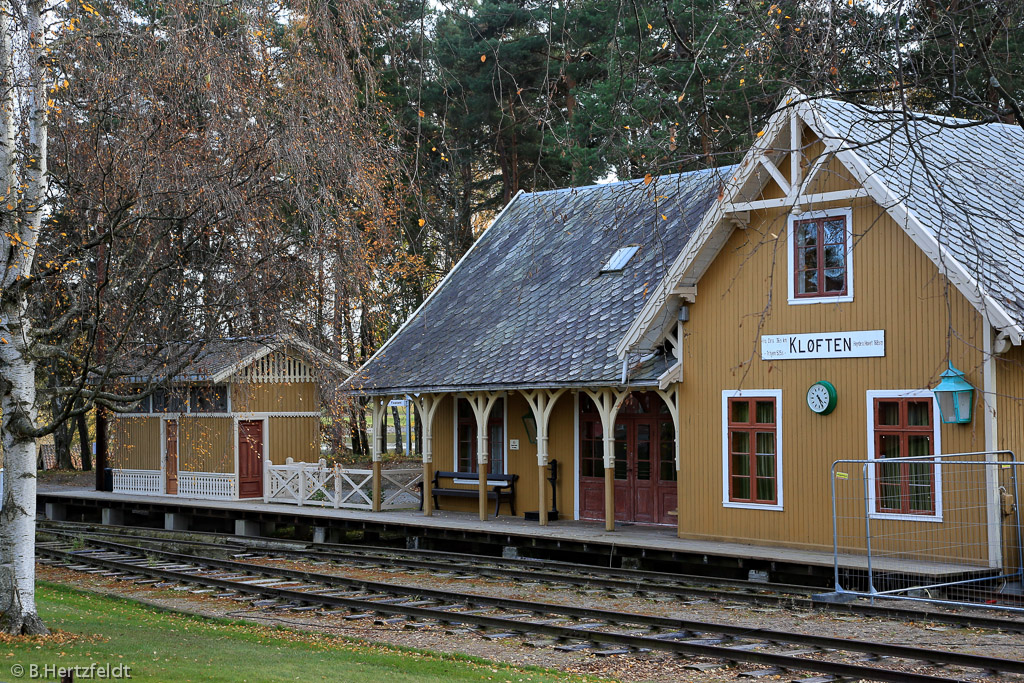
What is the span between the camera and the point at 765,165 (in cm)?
1798

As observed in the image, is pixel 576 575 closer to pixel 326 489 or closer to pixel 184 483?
pixel 326 489

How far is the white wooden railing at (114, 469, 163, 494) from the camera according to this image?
107ft

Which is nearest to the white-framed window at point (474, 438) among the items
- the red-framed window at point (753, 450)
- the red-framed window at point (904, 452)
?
the red-framed window at point (753, 450)

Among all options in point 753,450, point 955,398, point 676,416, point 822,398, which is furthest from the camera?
point 676,416

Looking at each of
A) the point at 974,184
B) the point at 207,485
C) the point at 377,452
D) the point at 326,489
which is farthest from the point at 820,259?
the point at 207,485

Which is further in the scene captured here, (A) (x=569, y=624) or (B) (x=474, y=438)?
(B) (x=474, y=438)

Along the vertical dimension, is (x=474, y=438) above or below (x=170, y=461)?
above

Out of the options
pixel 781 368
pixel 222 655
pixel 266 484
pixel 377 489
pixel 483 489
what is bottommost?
pixel 222 655

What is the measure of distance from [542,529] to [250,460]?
472 inches

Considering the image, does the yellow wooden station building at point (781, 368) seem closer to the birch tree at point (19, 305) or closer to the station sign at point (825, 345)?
the station sign at point (825, 345)

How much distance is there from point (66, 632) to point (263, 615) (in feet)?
9.91

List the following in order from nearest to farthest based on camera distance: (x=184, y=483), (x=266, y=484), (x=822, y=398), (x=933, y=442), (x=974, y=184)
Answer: (x=933, y=442) < (x=974, y=184) < (x=822, y=398) < (x=266, y=484) < (x=184, y=483)

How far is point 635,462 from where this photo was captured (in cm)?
2245

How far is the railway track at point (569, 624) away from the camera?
10844mm
